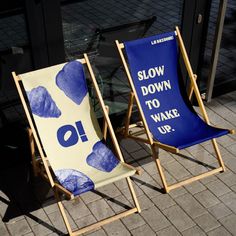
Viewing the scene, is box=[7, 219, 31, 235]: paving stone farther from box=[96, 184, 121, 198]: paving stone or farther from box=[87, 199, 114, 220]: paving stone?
box=[96, 184, 121, 198]: paving stone

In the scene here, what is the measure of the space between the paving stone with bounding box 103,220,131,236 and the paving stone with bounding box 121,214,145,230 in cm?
5

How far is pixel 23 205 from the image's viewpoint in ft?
14.0

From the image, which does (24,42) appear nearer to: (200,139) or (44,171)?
(44,171)

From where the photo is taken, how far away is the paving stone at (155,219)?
13.1 feet

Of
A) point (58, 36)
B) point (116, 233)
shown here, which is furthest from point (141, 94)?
point (116, 233)

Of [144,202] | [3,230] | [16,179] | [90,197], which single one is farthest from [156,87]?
[3,230]

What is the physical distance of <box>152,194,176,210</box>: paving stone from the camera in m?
4.20

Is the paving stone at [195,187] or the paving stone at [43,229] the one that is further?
the paving stone at [195,187]

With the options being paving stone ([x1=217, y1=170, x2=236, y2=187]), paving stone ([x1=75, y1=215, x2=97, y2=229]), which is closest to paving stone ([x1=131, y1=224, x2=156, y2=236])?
paving stone ([x1=75, y1=215, x2=97, y2=229])

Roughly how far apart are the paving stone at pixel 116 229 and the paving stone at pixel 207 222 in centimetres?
65

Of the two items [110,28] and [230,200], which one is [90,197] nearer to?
[230,200]

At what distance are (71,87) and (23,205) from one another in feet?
3.91

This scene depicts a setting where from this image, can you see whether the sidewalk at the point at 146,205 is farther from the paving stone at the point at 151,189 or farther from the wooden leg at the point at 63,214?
the wooden leg at the point at 63,214

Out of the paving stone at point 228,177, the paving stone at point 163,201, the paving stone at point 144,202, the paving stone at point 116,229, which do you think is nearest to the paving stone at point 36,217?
the paving stone at point 116,229
